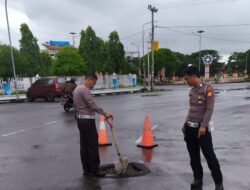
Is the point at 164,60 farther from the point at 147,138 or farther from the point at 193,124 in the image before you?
the point at 193,124

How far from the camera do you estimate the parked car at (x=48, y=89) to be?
2610 cm

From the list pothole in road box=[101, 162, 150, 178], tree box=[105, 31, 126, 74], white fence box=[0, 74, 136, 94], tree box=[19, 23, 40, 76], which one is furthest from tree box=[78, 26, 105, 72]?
pothole in road box=[101, 162, 150, 178]

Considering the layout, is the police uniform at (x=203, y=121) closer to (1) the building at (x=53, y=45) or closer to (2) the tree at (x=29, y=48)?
(2) the tree at (x=29, y=48)

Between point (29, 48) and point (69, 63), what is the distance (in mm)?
7460

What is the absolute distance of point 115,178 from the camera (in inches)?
247

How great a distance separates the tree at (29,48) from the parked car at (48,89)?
23280mm

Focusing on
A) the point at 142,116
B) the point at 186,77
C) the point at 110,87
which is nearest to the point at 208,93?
the point at 186,77

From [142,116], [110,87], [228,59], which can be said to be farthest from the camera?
[228,59]

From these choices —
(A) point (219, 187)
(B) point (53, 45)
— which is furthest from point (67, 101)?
(B) point (53, 45)

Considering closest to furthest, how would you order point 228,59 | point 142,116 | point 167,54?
point 142,116
point 167,54
point 228,59

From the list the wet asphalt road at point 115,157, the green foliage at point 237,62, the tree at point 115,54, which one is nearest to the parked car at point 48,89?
the wet asphalt road at point 115,157

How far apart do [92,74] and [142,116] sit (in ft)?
29.4

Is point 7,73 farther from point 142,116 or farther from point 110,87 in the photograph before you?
point 142,116

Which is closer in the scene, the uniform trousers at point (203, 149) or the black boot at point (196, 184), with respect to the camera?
the uniform trousers at point (203, 149)
